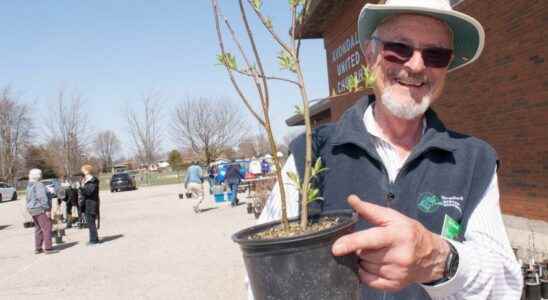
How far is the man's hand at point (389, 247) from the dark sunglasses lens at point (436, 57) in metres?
0.86

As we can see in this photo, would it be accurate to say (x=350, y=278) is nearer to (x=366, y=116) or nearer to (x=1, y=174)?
(x=366, y=116)

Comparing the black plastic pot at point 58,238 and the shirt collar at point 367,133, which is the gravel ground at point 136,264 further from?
the shirt collar at point 367,133

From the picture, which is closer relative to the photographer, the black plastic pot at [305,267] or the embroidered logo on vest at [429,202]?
the black plastic pot at [305,267]

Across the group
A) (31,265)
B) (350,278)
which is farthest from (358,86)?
(31,265)

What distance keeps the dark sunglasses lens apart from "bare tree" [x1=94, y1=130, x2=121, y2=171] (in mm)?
76982

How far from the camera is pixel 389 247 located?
1141mm

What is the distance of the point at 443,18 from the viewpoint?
1.86 m

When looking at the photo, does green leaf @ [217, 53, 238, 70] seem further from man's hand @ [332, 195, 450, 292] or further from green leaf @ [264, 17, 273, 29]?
man's hand @ [332, 195, 450, 292]

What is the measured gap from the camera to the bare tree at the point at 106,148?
75.4 m

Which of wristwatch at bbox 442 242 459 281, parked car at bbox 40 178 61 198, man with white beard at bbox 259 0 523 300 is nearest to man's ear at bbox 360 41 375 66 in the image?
man with white beard at bbox 259 0 523 300

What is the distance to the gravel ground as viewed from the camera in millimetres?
6218

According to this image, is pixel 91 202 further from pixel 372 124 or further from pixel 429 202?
pixel 429 202

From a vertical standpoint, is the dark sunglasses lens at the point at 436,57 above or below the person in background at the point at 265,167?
above

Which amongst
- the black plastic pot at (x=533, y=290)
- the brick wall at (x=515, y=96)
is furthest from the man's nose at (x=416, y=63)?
the brick wall at (x=515, y=96)
